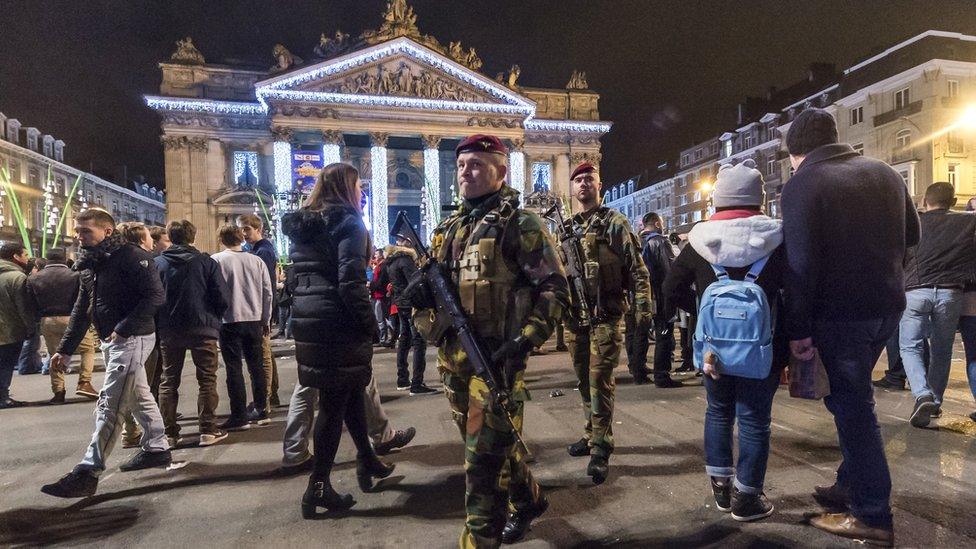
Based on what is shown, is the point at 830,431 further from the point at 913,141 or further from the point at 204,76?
the point at 204,76

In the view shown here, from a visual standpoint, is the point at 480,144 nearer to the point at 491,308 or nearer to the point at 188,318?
the point at 491,308

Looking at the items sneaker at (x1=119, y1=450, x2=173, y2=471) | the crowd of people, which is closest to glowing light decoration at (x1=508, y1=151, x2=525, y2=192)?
the crowd of people

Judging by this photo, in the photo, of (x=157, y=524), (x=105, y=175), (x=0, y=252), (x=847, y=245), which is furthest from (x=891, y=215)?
(x=105, y=175)

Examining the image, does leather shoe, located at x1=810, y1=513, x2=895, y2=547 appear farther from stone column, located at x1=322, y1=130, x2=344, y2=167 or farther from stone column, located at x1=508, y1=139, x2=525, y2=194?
stone column, located at x1=508, y1=139, x2=525, y2=194

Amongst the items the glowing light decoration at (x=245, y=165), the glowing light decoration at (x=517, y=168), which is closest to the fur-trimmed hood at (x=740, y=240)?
the glowing light decoration at (x=517, y=168)

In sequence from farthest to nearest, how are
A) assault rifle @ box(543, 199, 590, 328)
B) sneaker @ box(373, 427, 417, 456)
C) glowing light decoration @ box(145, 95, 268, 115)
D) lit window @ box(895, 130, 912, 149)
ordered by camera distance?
glowing light decoration @ box(145, 95, 268, 115) < lit window @ box(895, 130, 912, 149) < sneaker @ box(373, 427, 417, 456) < assault rifle @ box(543, 199, 590, 328)

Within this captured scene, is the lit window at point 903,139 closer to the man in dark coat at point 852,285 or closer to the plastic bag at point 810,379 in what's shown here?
the man in dark coat at point 852,285

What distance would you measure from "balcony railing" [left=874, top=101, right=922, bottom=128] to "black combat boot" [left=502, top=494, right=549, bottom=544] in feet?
126

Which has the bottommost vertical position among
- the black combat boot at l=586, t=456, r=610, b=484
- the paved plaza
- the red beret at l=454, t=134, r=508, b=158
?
the paved plaza

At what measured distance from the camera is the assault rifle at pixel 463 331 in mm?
2529

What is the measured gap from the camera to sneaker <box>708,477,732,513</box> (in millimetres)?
3121

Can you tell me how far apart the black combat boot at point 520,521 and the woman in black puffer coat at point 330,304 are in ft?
4.03

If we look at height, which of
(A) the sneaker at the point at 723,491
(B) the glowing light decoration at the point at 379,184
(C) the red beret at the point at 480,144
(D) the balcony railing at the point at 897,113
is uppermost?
(D) the balcony railing at the point at 897,113

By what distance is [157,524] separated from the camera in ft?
11.3
